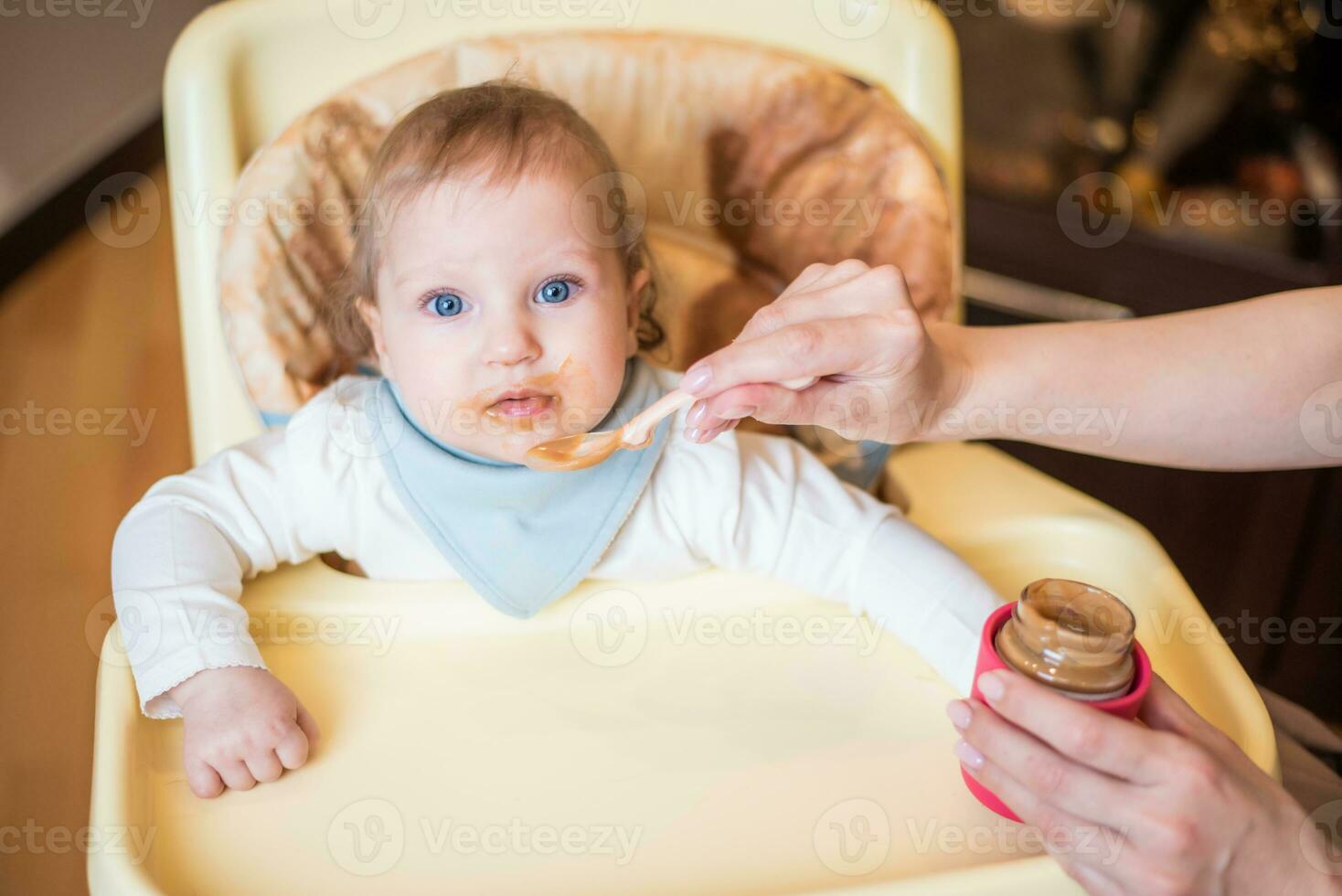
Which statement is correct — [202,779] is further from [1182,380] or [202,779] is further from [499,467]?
[1182,380]

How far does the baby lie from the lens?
0.85m

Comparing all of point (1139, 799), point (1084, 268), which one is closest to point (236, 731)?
point (1139, 799)

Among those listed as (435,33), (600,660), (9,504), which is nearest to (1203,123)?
(435,33)

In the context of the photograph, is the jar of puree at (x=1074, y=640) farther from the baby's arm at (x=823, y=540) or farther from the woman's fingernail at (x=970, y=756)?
the baby's arm at (x=823, y=540)

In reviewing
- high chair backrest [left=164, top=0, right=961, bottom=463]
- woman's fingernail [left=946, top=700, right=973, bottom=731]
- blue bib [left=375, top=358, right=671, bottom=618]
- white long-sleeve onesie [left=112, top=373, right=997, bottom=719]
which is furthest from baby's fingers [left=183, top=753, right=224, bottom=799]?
woman's fingernail [left=946, top=700, right=973, bottom=731]

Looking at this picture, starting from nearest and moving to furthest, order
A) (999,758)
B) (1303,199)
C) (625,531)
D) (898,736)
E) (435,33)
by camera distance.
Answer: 1. (999,758)
2. (898,736)
3. (625,531)
4. (435,33)
5. (1303,199)

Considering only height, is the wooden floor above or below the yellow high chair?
below

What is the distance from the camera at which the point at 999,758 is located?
68cm

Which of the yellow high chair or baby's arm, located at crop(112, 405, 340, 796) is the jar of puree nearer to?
the yellow high chair

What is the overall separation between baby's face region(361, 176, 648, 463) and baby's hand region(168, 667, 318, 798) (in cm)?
23

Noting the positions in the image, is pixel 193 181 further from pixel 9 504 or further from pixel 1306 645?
pixel 1306 645

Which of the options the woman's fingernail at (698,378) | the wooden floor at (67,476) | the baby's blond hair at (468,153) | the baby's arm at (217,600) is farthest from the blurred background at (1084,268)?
the woman's fingernail at (698,378)

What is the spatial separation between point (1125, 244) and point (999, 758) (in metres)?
1.24

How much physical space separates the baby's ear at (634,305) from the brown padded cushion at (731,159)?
5 cm
